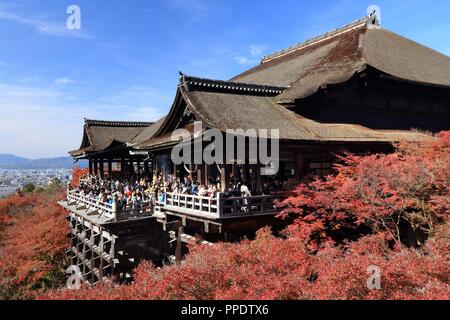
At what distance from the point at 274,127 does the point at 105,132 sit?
63.9ft

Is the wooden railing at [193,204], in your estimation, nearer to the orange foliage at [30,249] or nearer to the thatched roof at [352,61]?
the thatched roof at [352,61]

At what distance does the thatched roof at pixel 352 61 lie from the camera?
696 inches

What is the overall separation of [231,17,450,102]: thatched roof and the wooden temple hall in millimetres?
110

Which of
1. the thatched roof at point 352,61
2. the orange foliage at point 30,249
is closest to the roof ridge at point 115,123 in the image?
the orange foliage at point 30,249

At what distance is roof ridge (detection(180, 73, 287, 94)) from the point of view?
48.3 ft

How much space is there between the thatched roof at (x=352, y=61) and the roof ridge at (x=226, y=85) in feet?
1.97

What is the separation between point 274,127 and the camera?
542 inches

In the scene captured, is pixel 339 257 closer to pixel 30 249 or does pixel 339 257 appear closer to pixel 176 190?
pixel 176 190

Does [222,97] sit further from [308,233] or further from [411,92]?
[411,92]

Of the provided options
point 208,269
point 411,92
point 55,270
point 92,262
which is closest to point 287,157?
point 208,269
